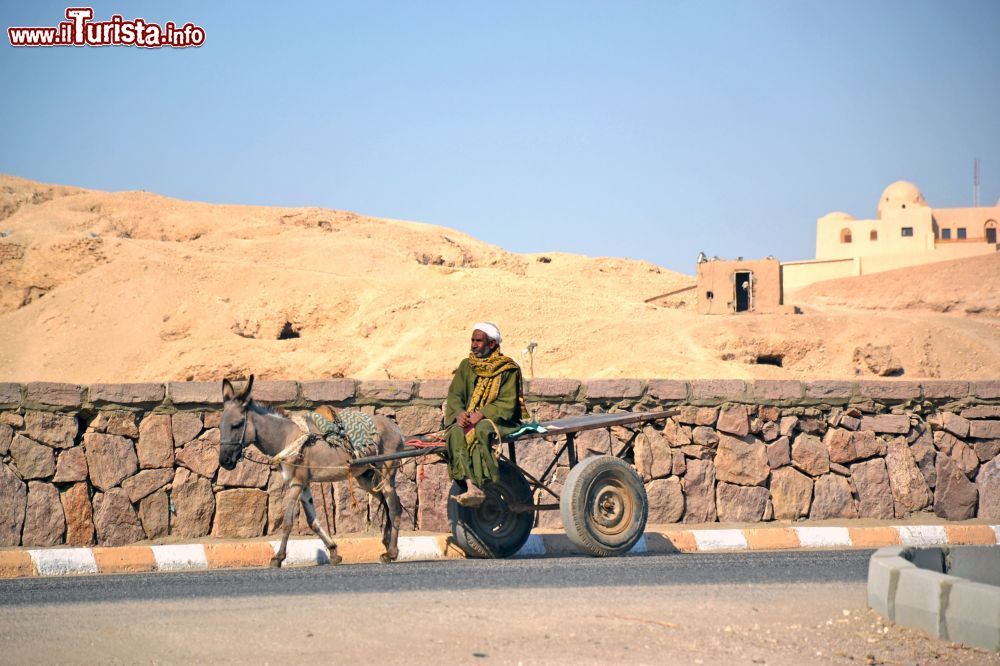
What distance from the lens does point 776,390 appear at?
12.2 metres

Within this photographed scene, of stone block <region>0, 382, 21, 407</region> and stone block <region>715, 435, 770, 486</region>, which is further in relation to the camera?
stone block <region>715, 435, 770, 486</region>

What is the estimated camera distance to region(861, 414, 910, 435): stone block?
12.5 m

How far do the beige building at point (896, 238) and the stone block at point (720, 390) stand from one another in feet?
168

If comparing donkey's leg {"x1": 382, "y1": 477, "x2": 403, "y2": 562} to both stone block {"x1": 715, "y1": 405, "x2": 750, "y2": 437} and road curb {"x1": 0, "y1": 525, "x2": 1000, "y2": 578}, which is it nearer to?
road curb {"x1": 0, "y1": 525, "x2": 1000, "y2": 578}

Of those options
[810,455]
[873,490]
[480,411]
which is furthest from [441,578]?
[873,490]

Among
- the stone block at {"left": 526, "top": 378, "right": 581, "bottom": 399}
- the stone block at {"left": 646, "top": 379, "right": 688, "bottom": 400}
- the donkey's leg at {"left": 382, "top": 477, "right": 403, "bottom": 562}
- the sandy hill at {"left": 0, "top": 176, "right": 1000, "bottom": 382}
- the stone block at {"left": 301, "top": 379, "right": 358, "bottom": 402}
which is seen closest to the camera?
the donkey's leg at {"left": 382, "top": 477, "right": 403, "bottom": 562}

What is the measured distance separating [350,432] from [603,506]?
216cm

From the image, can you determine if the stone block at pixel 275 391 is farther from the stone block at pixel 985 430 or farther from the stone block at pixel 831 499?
the stone block at pixel 985 430

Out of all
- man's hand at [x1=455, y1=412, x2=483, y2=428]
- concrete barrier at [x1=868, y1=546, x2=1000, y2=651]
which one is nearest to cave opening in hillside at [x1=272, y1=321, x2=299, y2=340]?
man's hand at [x1=455, y1=412, x2=483, y2=428]

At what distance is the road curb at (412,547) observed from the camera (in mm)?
9539

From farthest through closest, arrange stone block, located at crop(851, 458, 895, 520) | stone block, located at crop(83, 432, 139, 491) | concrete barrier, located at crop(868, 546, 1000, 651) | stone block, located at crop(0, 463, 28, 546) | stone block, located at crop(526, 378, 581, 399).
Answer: stone block, located at crop(851, 458, 895, 520) → stone block, located at crop(526, 378, 581, 399) → stone block, located at crop(83, 432, 139, 491) → stone block, located at crop(0, 463, 28, 546) → concrete barrier, located at crop(868, 546, 1000, 651)

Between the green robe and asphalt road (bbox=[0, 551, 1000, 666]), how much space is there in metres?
0.81

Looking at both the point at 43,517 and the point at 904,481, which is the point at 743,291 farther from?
the point at 43,517

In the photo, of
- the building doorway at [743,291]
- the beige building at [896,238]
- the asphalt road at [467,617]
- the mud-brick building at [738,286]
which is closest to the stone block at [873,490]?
the asphalt road at [467,617]
